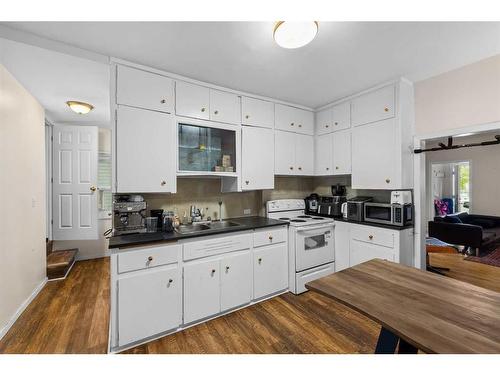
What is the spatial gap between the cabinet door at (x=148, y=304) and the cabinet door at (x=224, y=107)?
1.69 metres

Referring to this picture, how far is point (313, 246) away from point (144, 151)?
227 centimetres

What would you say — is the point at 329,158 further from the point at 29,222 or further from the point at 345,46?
the point at 29,222

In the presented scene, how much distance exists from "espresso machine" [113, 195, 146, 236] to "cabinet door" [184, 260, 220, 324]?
2.16 ft

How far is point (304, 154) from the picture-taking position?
3.39 m

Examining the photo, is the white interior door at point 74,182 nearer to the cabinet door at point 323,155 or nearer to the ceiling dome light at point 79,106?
the ceiling dome light at point 79,106

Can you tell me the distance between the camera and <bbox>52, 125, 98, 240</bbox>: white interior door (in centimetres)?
372

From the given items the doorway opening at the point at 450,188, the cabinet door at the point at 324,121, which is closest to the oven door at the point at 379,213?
the cabinet door at the point at 324,121

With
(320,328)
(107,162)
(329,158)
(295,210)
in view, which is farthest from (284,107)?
(107,162)

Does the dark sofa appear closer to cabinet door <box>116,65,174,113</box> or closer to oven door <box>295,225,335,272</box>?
oven door <box>295,225,335,272</box>

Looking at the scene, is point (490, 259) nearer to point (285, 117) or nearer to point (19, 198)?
point (285, 117)

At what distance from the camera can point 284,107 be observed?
316 cm

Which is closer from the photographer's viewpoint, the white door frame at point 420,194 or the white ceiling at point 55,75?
the white ceiling at point 55,75

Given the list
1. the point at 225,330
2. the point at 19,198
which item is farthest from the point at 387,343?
the point at 19,198

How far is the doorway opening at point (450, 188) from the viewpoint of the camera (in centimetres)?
655
